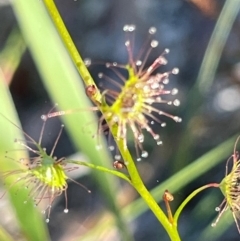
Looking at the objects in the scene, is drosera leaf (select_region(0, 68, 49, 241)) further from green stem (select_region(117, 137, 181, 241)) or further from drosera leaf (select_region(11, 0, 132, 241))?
green stem (select_region(117, 137, 181, 241))

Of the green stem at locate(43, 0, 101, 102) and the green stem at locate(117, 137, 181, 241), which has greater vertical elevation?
the green stem at locate(43, 0, 101, 102)

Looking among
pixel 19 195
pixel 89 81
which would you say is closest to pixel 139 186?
pixel 89 81

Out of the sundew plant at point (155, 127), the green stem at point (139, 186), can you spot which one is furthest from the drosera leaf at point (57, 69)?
the green stem at point (139, 186)

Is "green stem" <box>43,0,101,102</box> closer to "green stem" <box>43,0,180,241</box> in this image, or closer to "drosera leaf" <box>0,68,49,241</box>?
"green stem" <box>43,0,180,241</box>

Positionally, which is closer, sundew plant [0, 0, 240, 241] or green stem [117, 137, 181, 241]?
green stem [117, 137, 181, 241]

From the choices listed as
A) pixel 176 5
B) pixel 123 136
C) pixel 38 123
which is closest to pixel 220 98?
pixel 176 5

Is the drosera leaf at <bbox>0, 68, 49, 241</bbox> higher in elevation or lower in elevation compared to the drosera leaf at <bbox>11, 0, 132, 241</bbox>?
lower

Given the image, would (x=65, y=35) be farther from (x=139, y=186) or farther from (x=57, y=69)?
(x=57, y=69)

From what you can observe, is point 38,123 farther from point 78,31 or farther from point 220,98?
point 220,98

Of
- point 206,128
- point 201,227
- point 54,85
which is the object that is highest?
point 54,85

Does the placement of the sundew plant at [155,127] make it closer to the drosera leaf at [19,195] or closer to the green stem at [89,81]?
the drosera leaf at [19,195]

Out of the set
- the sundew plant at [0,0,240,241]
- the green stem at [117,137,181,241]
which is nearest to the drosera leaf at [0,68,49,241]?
the sundew plant at [0,0,240,241]
